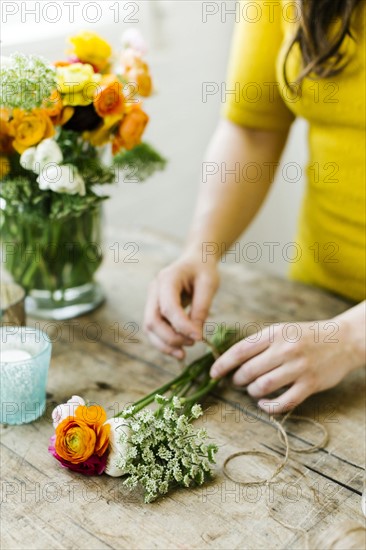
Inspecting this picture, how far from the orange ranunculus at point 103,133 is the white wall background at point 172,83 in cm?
79

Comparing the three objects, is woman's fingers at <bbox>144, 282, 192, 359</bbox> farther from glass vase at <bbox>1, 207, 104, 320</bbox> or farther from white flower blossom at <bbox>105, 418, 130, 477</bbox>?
white flower blossom at <bbox>105, 418, 130, 477</bbox>

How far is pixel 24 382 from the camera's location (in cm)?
102

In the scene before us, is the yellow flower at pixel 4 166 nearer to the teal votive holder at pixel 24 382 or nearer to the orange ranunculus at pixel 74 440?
the teal votive holder at pixel 24 382

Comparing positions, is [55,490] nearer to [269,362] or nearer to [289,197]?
[269,362]

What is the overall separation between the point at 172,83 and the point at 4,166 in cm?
121

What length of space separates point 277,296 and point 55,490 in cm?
66

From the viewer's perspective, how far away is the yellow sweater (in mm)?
1227

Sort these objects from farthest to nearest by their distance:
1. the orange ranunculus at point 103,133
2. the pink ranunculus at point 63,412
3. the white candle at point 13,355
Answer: the orange ranunculus at point 103,133 < the white candle at point 13,355 < the pink ranunculus at point 63,412

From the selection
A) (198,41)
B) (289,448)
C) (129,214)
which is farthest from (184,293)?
(198,41)

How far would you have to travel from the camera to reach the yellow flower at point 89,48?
3.88ft

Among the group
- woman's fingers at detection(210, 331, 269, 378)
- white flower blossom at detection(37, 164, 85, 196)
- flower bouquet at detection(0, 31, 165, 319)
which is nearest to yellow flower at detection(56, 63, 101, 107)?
flower bouquet at detection(0, 31, 165, 319)

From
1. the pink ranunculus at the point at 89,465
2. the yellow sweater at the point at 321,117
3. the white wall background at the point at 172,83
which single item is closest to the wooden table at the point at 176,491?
the pink ranunculus at the point at 89,465

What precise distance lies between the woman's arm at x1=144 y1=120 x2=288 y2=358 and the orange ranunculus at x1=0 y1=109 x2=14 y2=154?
34 centimetres

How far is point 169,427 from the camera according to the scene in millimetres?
905
